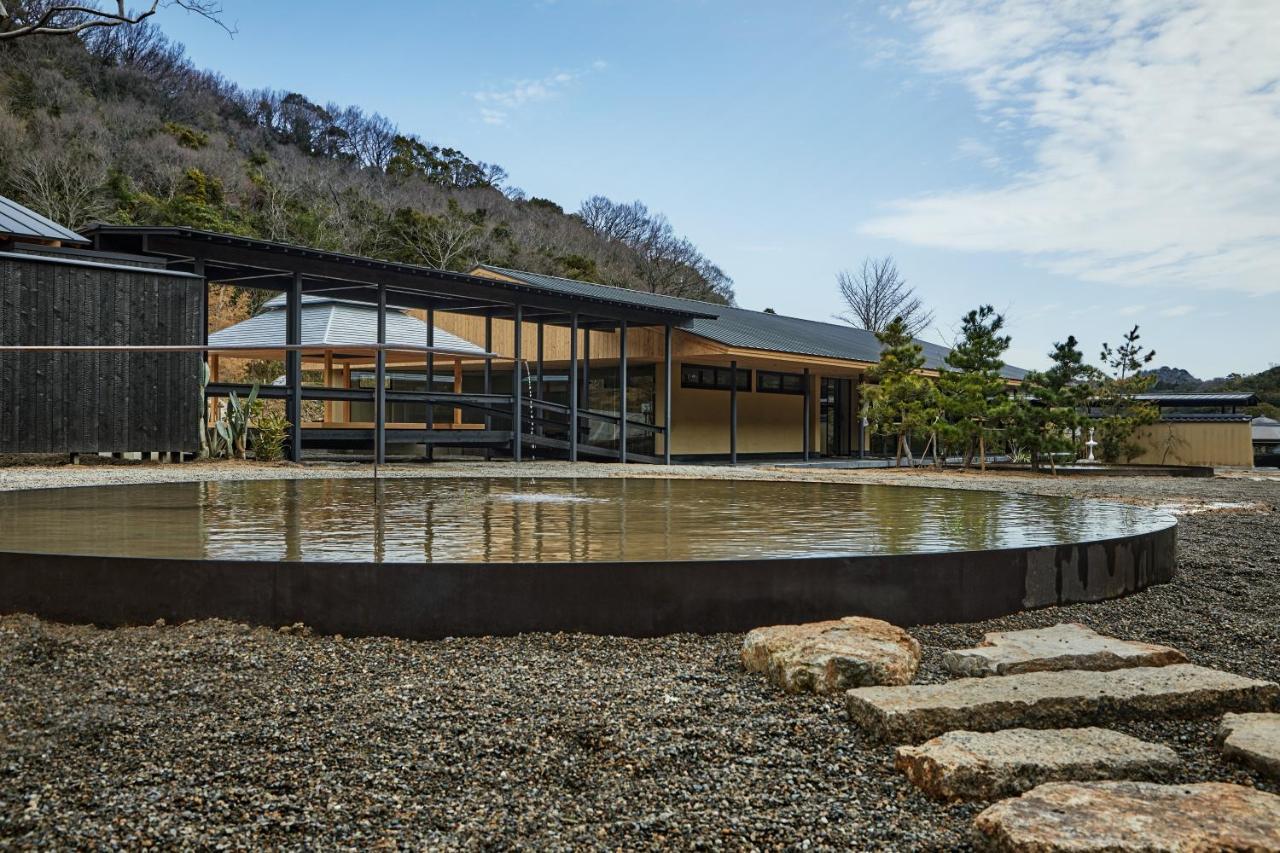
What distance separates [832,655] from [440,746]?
4.44 ft

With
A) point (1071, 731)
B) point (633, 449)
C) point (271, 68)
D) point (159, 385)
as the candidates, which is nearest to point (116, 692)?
point (1071, 731)

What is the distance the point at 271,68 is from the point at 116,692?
216 ft

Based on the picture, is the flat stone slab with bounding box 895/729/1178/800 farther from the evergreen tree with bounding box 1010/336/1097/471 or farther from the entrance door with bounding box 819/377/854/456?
the entrance door with bounding box 819/377/854/456

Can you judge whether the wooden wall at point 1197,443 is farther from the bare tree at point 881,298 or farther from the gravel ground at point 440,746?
the gravel ground at point 440,746

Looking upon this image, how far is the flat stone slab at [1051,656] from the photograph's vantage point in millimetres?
3332

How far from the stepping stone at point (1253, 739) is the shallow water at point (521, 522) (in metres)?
1.70

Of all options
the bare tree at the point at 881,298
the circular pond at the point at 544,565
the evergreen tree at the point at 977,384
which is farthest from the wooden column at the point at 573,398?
the bare tree at the point at 881,298

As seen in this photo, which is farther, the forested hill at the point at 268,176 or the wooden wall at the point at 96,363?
the forested hill at the point at 268,176

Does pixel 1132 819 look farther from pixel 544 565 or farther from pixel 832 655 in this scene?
pixel 544 565

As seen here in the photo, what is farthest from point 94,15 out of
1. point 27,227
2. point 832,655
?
point 832,655

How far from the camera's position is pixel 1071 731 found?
2637 millimetres

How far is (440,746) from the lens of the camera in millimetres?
2598

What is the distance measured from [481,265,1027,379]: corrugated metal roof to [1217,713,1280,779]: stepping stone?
1413cm

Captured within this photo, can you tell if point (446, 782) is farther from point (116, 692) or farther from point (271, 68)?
point (271, 68)
